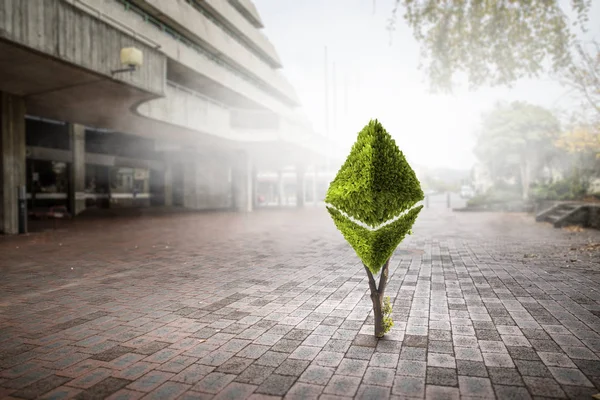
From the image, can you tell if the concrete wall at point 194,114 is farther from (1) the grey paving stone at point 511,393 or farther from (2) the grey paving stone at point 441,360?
(1) the grey paving stone at point 511,393

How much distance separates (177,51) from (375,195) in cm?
2268

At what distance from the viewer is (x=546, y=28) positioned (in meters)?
8.26

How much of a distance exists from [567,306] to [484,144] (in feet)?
116

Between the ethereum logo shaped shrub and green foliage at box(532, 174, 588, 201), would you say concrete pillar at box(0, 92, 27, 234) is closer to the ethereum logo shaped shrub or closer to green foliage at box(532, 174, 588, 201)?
the ethereum logo shaped shrub

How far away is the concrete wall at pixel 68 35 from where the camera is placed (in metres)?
9.11

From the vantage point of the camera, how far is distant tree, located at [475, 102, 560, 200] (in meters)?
34.3

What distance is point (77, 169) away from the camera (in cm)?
2339

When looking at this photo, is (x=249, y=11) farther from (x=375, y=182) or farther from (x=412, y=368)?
(x=412, y=368)

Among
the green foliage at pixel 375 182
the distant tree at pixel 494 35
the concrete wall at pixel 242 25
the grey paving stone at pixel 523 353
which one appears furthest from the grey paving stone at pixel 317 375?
the concrete wall at pixel 242 25

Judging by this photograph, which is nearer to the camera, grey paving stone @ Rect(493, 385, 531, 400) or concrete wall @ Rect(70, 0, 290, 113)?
grey paving stone @ Rect(493, 385, 531, 400)

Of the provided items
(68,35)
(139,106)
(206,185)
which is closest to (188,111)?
(139,106)

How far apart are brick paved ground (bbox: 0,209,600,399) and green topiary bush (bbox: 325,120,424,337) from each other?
3.13 feet

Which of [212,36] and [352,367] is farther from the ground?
[212,36]

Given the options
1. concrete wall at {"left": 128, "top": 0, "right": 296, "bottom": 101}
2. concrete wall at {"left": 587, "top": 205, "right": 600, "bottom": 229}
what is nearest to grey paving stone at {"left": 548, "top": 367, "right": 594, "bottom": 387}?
concrete wall at {"left": 587, "top": 205, "right": 600, "bottom": 229}
